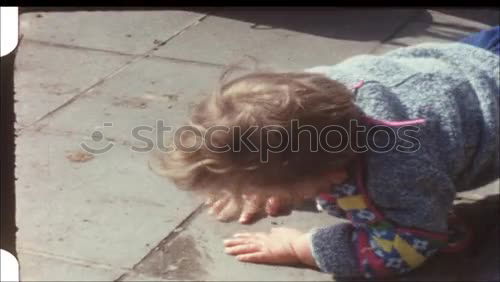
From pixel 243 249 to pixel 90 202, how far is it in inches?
24.0

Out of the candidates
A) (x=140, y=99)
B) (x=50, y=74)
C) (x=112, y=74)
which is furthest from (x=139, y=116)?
(x=50, y=74)

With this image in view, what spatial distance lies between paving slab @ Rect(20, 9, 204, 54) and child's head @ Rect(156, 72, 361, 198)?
7.20ft

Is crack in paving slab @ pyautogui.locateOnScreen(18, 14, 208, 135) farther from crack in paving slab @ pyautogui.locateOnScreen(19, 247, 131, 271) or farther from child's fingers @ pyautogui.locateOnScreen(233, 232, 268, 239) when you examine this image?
child's fingers @ pyautogui.locateOnScreen(233, 232, 268, 239)

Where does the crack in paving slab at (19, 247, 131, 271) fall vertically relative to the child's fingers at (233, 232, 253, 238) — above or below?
below

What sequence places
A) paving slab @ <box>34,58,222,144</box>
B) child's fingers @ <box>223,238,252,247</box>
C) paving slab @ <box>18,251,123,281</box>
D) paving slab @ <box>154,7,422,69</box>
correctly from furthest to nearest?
1. paving slab @ <box>154,7,422,69</box>
2. paving slab @ <box>34,58,222,144</box>
3. child's fingers @ <box>223,238,252,247</box>
4. paving slab @ <box>18,251,123,281</box>

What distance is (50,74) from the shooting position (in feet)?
15.1

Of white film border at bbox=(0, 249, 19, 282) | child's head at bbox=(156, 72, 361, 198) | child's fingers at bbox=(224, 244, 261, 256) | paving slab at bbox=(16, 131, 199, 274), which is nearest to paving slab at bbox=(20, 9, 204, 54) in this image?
paving slab at bbox=(16, 131, 199, 274)

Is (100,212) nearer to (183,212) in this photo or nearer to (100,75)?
(183,212)

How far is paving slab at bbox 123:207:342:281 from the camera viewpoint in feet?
9.95

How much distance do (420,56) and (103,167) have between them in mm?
1232

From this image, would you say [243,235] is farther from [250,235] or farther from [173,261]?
[173,261]

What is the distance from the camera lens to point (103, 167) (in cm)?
371

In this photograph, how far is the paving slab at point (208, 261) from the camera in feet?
9.95

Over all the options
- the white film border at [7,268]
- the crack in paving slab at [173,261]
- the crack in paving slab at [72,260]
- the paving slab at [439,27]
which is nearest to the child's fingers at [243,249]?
the crack in paving slab at [173,261]
